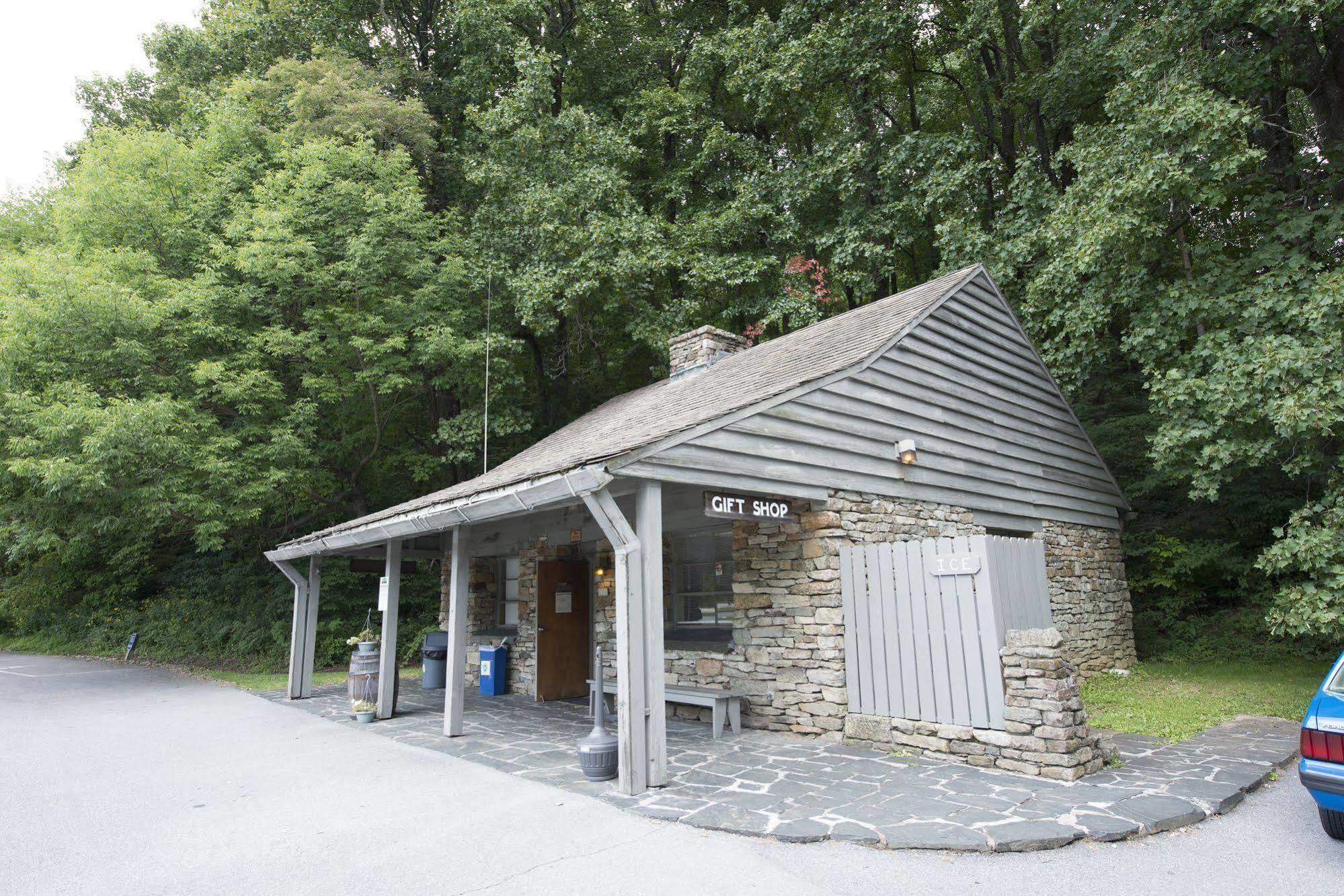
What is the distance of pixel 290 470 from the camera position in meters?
13.8

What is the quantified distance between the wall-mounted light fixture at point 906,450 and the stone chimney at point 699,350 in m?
4.38

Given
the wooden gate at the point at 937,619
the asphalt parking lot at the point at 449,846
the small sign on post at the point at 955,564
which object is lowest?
the asphalt parking lot at the point at 449,846

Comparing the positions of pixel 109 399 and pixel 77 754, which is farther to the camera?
pixel 109 399

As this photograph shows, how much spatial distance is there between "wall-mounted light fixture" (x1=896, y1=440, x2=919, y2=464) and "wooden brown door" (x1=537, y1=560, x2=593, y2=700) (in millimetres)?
4713

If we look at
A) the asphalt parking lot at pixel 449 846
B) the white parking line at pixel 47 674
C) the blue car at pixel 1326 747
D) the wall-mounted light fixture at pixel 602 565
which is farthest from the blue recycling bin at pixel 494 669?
the blue car at pixel 1326 747

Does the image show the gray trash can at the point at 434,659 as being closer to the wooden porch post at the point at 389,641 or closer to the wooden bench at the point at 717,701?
the wooden porch post at the point at 389,641

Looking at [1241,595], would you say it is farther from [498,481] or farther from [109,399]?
[109,399]

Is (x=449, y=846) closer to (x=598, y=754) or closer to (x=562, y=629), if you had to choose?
(x=598, y=754)

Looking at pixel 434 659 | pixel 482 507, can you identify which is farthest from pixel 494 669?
pixel 482 507

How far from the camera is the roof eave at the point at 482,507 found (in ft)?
Answer: 18.0

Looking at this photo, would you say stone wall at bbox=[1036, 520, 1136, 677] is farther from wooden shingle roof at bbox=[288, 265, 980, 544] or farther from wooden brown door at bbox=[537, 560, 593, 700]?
wooden brown door at bbox=[537, 560, 593, 700]

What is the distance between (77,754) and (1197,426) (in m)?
12.8

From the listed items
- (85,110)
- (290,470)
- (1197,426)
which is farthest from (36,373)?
(1197,426)

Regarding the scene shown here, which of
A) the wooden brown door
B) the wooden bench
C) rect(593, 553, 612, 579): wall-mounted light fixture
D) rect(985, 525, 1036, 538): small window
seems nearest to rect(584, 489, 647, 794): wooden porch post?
the wooden bench
